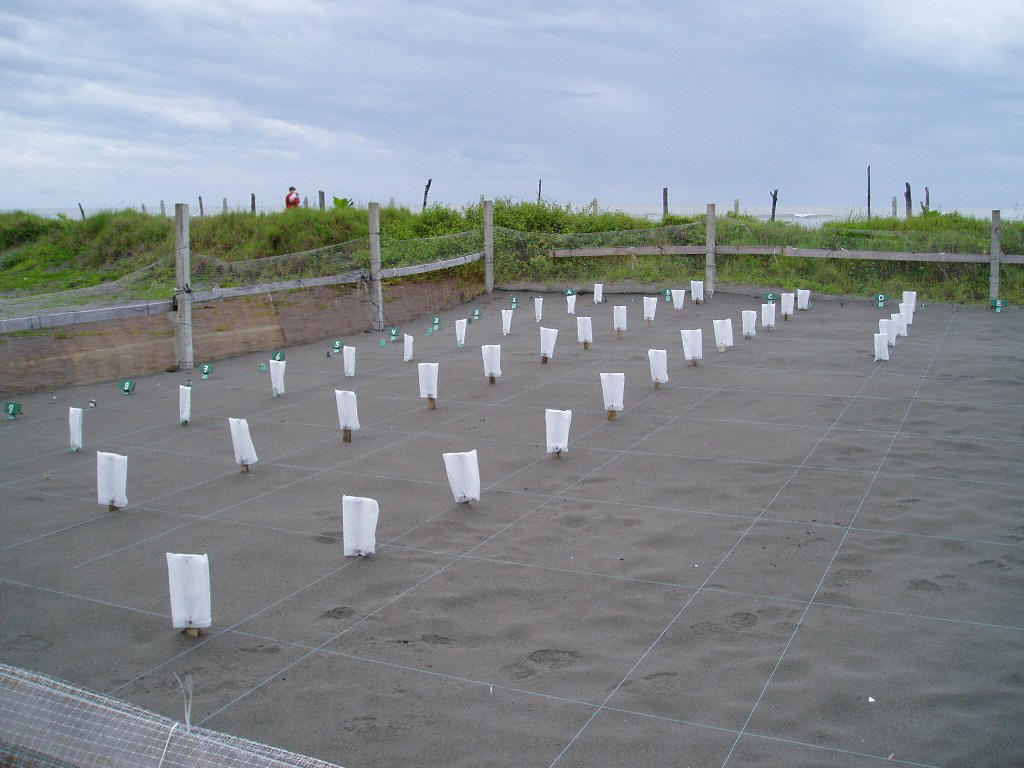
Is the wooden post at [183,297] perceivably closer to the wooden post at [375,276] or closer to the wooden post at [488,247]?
the wooden post at [375,276]

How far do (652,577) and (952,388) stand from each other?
22.8ft

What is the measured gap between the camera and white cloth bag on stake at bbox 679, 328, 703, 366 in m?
13.4

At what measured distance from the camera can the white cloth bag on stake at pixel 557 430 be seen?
9148 millimetres

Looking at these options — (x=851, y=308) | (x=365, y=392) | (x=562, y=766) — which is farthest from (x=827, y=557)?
(x=851, y=308)

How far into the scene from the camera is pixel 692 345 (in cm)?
1340

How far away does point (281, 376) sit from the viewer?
1250 cm

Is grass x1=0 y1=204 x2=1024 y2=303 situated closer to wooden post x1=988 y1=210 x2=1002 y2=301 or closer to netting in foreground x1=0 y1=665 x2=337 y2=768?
wooden post x1=988 y1=210 x2=1002 y2=301

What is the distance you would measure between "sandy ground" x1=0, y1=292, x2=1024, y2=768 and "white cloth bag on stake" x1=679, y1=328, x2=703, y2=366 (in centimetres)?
128

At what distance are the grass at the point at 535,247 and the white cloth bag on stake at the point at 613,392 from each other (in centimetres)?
866

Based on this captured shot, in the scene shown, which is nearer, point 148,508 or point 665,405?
point 148,508

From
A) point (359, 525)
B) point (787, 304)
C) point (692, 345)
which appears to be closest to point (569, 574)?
point (359, 525)

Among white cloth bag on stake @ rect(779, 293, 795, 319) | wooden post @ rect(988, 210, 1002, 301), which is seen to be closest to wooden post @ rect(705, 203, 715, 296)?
white cloth bag on stake @ rect(779, 293, 795, 319)

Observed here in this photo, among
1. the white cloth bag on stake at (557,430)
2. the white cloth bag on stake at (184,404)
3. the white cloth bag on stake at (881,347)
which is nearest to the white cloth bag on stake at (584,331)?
the white cloth bag on stake at (881,347)

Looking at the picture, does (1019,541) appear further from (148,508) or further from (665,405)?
(148,508)
